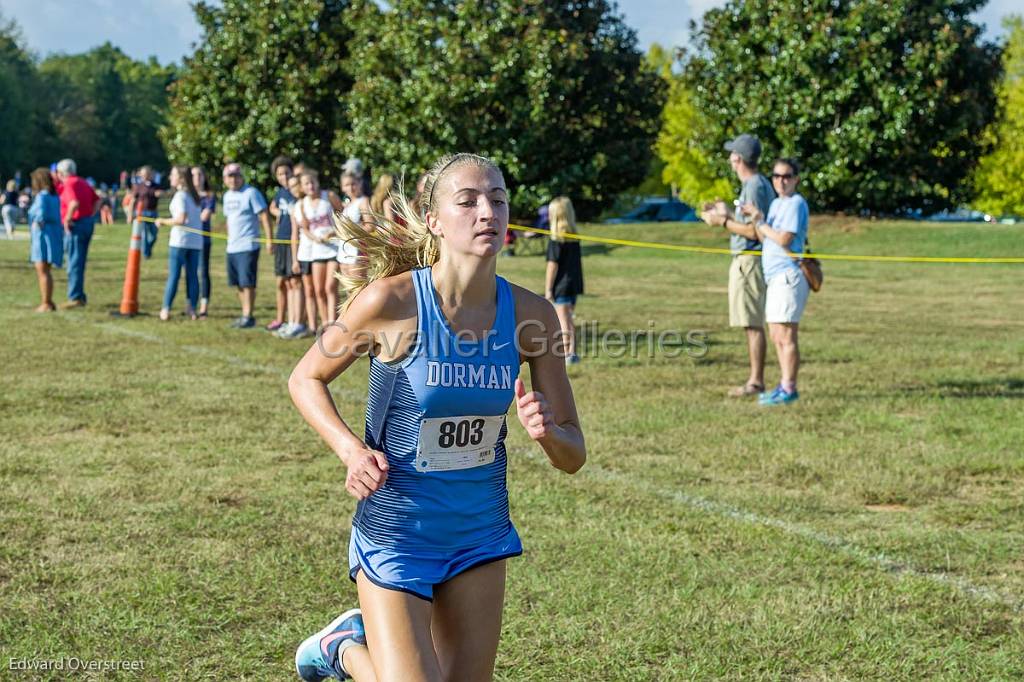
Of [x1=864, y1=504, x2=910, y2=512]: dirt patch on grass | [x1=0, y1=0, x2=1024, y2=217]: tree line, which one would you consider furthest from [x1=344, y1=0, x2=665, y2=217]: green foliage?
[x1=864, y1=504, x2=910, y2=512]: dirt patch on grass

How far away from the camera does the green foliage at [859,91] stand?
1394 inches

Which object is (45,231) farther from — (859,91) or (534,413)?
(859,91)

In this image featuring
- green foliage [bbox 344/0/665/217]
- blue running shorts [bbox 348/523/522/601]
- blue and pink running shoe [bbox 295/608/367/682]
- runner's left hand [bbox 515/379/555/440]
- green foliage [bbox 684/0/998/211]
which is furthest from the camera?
green foliage [bbox 684/0/998/211]

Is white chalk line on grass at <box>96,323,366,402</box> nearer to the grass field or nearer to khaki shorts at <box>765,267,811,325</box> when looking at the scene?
the grass field

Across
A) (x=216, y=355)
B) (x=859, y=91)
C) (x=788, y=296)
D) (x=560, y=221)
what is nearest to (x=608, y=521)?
(x=788, y=296)

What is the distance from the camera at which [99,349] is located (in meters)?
12.5

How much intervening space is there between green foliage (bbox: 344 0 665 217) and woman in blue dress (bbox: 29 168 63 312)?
18.6 metres

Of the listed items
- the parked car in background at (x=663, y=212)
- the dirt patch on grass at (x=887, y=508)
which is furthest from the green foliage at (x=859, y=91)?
the parked car in background at (x=663, y=212)

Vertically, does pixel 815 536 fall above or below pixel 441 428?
below

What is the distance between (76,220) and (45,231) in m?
0.69

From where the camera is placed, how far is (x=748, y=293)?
10117 millimetres

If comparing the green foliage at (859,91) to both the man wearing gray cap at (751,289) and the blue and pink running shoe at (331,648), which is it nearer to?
the man wearing gray cap at (751,289)

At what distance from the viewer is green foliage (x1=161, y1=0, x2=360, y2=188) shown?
129ft

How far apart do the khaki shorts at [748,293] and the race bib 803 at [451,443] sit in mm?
7113
